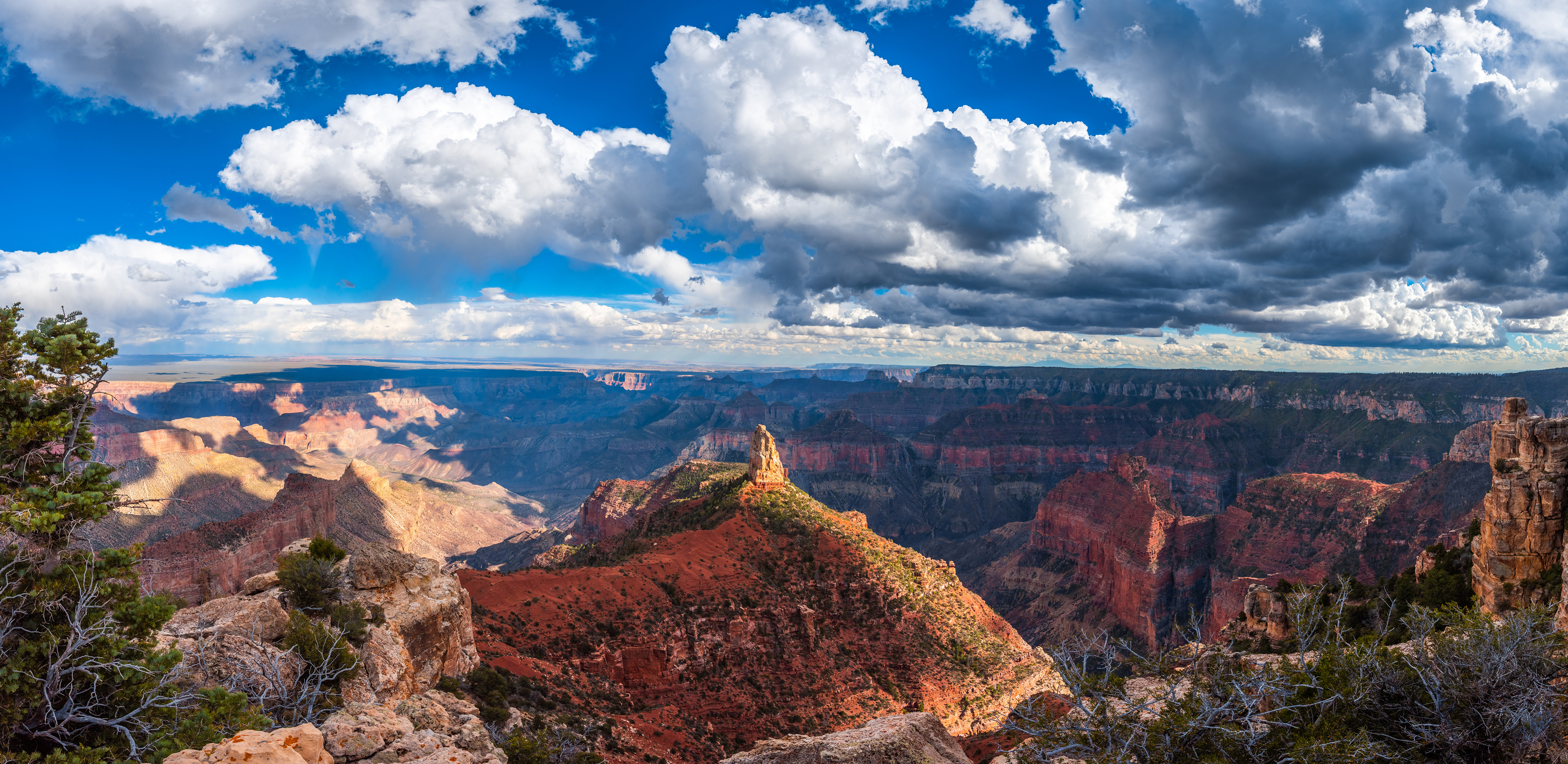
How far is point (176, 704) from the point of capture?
44.9 ft

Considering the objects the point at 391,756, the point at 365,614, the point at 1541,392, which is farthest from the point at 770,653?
the point at 1541,392

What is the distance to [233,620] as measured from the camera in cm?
1902

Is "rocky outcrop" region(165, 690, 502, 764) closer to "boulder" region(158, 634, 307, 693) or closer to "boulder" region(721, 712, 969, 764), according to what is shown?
"boulder" region(158, 634, 307, 693)

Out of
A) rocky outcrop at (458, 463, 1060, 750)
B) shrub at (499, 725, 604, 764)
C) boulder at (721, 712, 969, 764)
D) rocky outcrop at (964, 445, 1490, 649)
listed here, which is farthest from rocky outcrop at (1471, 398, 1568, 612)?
rocky outcrop at (964, 445, 1490, 649)

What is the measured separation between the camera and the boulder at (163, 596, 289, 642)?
18266 millimetres

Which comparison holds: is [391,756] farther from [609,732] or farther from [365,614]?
[609,732]

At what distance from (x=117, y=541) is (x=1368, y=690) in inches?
6294

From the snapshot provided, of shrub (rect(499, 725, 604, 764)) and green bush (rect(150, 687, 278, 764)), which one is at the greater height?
green bush (rect(150, 687, 278, 764))

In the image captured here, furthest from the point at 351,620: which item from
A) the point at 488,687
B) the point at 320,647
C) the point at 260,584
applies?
the point at 488,687

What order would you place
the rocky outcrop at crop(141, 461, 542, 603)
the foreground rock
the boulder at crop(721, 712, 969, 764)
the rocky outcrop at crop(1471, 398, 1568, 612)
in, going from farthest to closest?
the rocky outcrop at crop(141, 461, 542, 603) < the rocky outcrop at crop(1471, 398, 1568, 612) < the foreground rock < the boulder at crop(721, 712, 969, 764)

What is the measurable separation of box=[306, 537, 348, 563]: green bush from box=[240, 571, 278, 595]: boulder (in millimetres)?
1466

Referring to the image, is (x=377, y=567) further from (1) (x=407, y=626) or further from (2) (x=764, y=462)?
(2) (x=764, y=462)

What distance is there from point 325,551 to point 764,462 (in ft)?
180

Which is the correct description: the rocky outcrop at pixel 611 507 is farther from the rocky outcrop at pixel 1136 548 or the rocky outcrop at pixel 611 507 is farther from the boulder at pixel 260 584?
the boulder at pixel 260 584
